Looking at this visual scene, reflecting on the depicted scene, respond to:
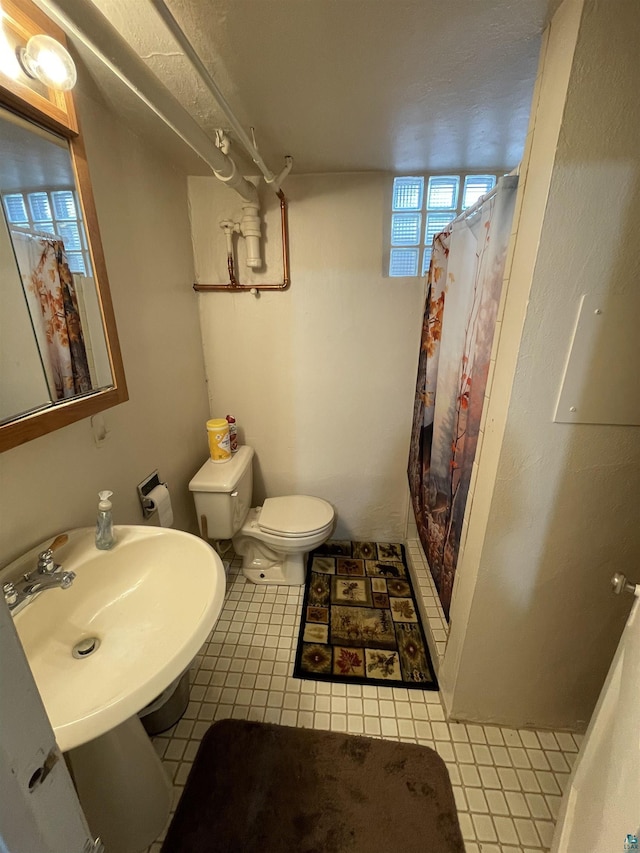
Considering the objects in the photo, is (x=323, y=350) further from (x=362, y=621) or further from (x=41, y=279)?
(x=362, y=621)

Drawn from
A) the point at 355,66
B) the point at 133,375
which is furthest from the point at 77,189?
the point at 355,66

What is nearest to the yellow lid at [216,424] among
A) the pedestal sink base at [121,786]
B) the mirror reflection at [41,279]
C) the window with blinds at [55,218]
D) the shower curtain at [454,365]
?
the mirror reflection at [41,279]

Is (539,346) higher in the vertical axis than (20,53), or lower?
lower

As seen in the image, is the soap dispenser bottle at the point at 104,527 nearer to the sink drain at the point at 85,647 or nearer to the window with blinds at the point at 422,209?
the sink drain at the point at 85,647

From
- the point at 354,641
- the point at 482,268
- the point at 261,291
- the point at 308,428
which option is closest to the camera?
the point at 482,268

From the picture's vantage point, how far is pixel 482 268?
1092mm

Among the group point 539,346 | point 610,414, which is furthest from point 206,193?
point 610,414

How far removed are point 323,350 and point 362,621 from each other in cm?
139

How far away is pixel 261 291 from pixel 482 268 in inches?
42.1

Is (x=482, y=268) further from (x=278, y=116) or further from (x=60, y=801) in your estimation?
(x=60, y=801)

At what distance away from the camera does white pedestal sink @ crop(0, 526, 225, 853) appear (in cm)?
72

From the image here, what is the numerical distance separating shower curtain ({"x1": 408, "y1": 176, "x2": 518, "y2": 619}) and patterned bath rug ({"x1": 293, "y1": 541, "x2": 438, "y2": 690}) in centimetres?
30

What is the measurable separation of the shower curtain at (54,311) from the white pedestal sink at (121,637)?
44cm

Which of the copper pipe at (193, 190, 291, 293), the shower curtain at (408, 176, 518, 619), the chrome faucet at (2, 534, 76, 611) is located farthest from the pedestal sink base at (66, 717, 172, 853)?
the copper pipe at (193, 190, 291, 293)
